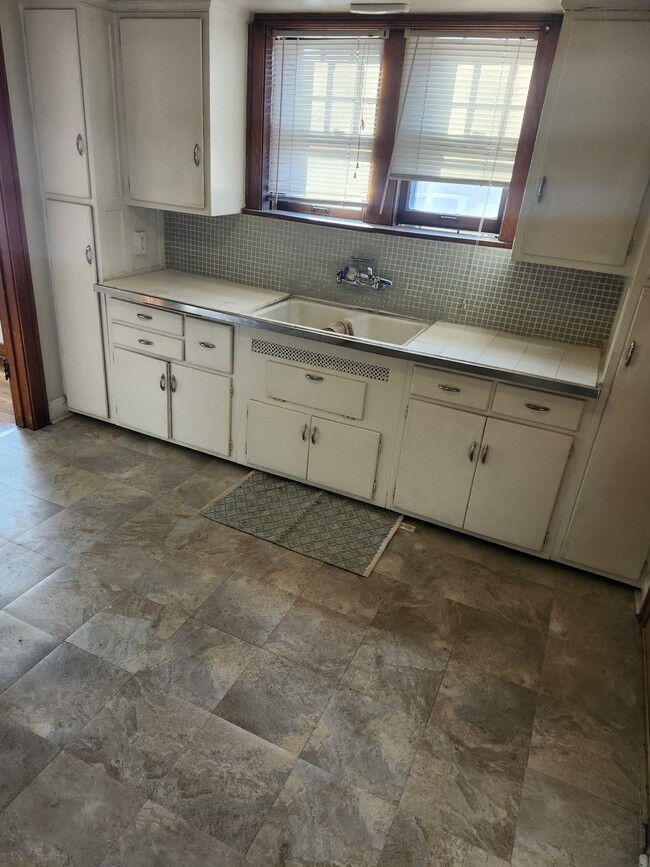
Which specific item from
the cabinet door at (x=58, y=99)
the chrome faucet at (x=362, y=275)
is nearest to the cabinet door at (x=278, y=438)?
the chrome faucet at (x=362, y=275)

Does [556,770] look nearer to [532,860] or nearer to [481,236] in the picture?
[532,860]

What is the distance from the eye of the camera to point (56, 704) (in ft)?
6.18

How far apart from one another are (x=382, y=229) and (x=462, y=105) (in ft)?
2.15

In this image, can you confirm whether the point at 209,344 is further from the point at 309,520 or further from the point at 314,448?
the point at 309,520

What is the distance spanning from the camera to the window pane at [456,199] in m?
2.85

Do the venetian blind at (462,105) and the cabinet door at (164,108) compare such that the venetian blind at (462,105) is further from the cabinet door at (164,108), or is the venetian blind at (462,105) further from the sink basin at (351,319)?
the cabinet door at (164,108)

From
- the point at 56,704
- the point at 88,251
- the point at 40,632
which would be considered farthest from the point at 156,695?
the point at 88,251

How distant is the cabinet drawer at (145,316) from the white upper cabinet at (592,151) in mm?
1756

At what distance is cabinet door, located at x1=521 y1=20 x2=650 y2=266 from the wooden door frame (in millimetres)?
2593

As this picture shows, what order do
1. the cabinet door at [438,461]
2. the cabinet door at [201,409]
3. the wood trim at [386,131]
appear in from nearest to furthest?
the cabinet door at [438,461], the wood trim at [386,131], the cabinet door at [201,409]

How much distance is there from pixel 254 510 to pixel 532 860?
183 centimetres

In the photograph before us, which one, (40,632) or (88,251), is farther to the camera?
(88,251)

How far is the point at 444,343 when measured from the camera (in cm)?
270

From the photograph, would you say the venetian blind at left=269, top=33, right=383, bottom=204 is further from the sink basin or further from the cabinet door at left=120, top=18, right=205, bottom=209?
the sink basin
